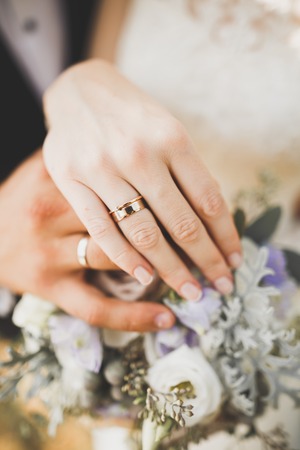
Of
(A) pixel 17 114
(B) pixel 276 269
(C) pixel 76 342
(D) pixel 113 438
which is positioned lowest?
(D) pixel 113 438

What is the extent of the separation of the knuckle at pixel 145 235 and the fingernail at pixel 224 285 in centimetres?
13

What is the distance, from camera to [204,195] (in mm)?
657

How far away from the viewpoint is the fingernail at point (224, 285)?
66 cm

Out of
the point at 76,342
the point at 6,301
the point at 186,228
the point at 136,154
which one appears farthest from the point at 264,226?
the point at 6,301

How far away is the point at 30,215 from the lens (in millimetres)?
763

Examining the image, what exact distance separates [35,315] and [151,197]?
0.31 metres

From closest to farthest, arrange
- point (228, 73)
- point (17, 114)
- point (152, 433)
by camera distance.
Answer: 1. point (152, 433)
2. point (228, 73)
3. point (17, 114)

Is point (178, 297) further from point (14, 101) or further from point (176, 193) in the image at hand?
point (14, 101)

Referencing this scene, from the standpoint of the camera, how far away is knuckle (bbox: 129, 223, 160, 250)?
640mm

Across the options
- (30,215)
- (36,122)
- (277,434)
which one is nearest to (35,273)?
(30,215)

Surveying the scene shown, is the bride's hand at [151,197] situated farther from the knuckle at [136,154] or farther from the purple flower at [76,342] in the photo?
the purple flower at [76,342]

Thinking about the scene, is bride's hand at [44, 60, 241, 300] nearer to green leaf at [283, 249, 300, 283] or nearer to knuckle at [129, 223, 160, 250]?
knuckle at [129, 223, 160, 250]

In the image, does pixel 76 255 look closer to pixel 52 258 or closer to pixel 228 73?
pixel 52 258

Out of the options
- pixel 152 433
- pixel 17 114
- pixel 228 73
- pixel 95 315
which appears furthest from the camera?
pixel 17 114
